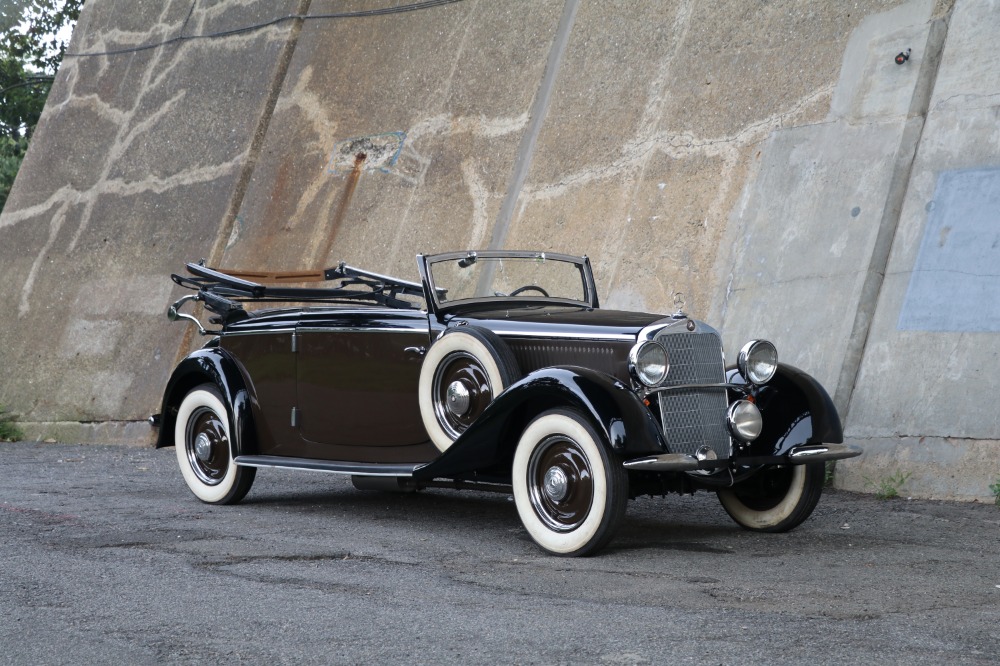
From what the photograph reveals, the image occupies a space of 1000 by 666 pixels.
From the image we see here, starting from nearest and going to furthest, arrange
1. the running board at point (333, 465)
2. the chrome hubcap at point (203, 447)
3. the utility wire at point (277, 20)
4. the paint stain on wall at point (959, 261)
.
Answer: the running board at point (333, 465)
the chrome hubcap at point (203, 447)
the paint stain on wall at point (959, 261)
the utility wire at point (277, 20)

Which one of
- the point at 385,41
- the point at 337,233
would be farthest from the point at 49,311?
the point at 385,41

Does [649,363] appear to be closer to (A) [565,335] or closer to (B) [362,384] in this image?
(A) [565,335]

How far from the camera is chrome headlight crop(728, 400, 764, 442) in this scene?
490cm

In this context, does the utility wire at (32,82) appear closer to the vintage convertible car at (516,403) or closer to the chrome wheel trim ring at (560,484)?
the vintage convertible car at (516,403)

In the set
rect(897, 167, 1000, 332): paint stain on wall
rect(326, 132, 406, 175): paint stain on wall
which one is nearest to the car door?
rect(897, 167, 1000, 332): paint stain on wall

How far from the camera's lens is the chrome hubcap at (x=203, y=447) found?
653cm

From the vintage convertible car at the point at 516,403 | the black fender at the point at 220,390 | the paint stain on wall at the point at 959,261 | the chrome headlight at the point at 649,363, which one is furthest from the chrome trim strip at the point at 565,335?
the paint stain on wall at the point at 959,261

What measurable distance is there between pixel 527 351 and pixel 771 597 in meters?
1.85

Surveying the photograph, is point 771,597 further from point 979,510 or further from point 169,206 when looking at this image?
point 169,206

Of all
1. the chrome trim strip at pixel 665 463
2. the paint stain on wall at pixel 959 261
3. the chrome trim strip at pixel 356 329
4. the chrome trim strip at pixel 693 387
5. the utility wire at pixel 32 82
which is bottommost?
the chrome trim strip at pixel 665 463

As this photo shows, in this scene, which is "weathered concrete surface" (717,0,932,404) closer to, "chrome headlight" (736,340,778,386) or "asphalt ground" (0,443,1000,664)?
"asphalt ground" (0,443,1000,664)

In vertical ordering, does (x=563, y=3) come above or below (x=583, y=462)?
above

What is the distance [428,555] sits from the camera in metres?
4.68

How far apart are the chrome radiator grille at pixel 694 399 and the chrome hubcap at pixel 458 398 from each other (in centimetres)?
97
